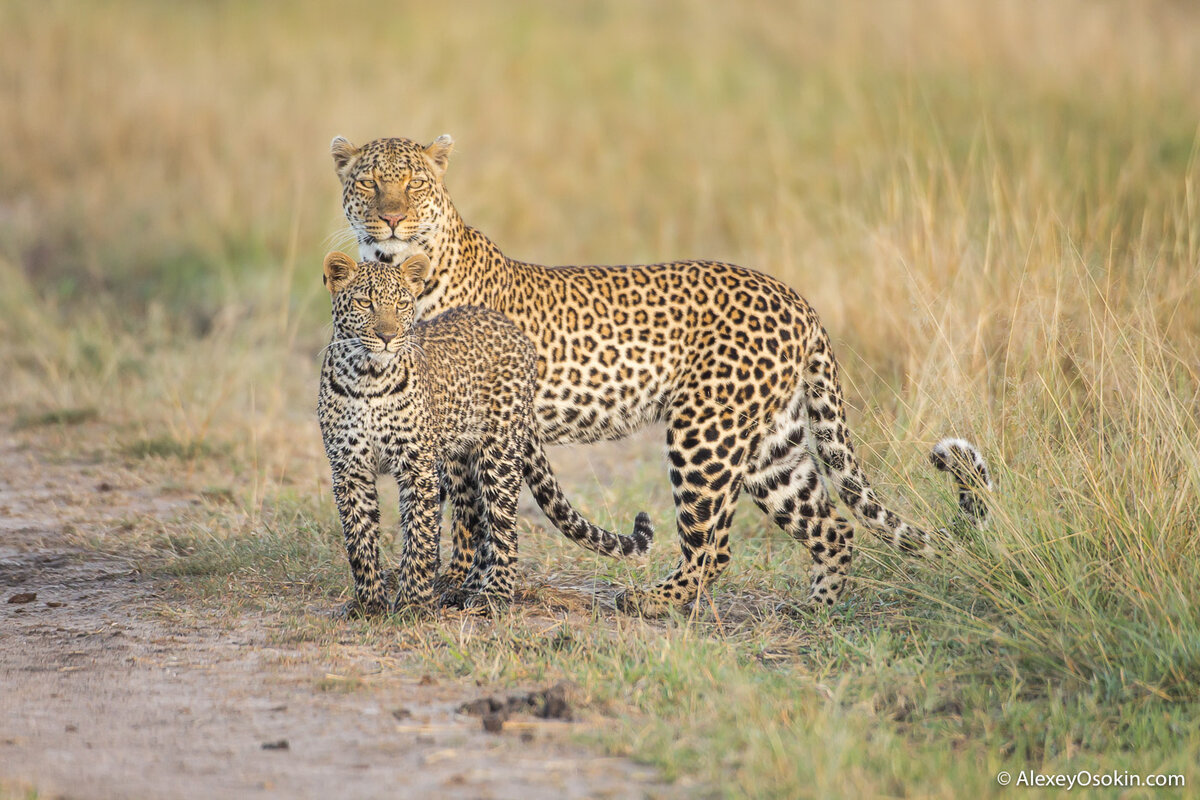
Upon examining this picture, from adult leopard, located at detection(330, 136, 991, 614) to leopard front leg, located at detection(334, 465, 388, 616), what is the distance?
724 mm

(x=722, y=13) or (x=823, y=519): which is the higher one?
(x=722, y=13)

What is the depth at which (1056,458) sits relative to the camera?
582 cm

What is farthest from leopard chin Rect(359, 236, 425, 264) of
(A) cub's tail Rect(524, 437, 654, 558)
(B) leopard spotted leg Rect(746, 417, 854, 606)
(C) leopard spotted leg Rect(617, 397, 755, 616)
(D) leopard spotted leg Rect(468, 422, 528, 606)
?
(B) leopard spotted leg Rect(746, 417, 854, 606)

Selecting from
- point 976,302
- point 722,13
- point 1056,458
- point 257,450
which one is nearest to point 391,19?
point 722,13

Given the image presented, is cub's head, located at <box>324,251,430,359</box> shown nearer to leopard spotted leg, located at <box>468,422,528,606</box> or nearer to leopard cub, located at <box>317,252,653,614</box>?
leopard cub, located at <box>317,252,653,614</box>

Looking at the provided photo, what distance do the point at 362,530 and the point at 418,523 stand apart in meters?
0.24

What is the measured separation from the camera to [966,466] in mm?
5668

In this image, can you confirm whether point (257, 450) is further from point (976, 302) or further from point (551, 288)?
point (976, 302)

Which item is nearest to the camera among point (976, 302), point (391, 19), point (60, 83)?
point (976, 302)

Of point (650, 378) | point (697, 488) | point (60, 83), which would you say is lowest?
point (697, 488)

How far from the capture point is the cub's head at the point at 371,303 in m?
5.55

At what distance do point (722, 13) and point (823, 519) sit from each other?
49.5 feet

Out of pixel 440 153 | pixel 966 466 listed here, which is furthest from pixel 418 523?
pixel 966 466

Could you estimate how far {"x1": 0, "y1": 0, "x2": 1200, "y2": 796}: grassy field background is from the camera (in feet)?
16.2
